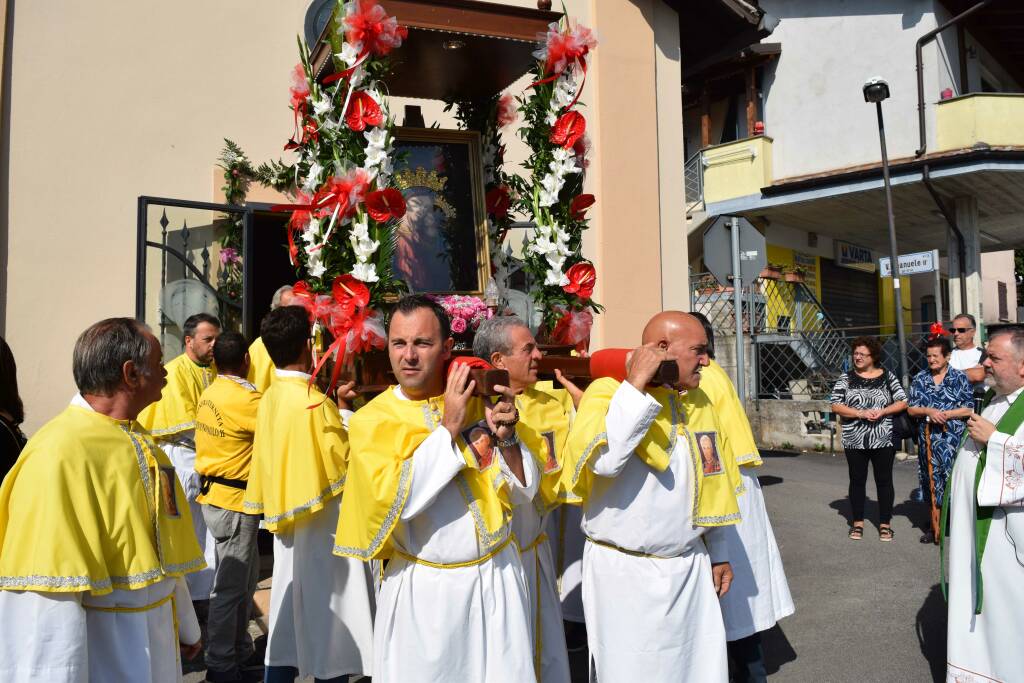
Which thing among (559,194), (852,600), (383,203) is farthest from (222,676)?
(852,600)

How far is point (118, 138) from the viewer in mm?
6617

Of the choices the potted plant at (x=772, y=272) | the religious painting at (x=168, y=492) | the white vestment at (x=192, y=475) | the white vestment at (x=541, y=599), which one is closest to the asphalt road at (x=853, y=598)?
the white vestment at (x=541, y=599)

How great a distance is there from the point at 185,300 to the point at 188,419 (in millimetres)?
1540

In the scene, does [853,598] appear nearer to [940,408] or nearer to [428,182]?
[940,408]

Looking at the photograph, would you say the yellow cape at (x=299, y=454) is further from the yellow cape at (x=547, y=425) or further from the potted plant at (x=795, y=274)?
the potted plant at (x=795, y=274)

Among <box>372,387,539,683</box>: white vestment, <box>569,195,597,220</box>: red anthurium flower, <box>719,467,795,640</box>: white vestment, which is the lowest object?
<box>719,467,795,640</box>: white vestment

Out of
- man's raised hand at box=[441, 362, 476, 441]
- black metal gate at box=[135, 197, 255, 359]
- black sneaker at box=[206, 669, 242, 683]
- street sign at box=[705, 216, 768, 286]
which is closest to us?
man's raised hand at box=[441, 362, 476, 441]

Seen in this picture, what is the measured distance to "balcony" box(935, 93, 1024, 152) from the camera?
14672mm

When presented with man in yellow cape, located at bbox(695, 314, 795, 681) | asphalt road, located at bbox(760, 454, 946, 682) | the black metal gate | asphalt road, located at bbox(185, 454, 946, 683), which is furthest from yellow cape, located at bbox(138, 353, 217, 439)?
asphalt road, located at bbox(760, 454, 946, 682)

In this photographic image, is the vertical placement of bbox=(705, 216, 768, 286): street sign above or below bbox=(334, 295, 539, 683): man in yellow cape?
above

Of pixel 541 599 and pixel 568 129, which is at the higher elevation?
pixel 568 129

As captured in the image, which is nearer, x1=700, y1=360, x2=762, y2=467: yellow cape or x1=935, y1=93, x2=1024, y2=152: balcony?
x1=700, y1=360, x2=762, y2=467: yellow cape

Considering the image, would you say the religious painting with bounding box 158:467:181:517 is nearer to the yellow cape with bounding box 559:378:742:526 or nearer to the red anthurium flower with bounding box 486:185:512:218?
the yellow cape with bounding box 559:378:742:526

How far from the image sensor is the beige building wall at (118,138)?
6277mm
